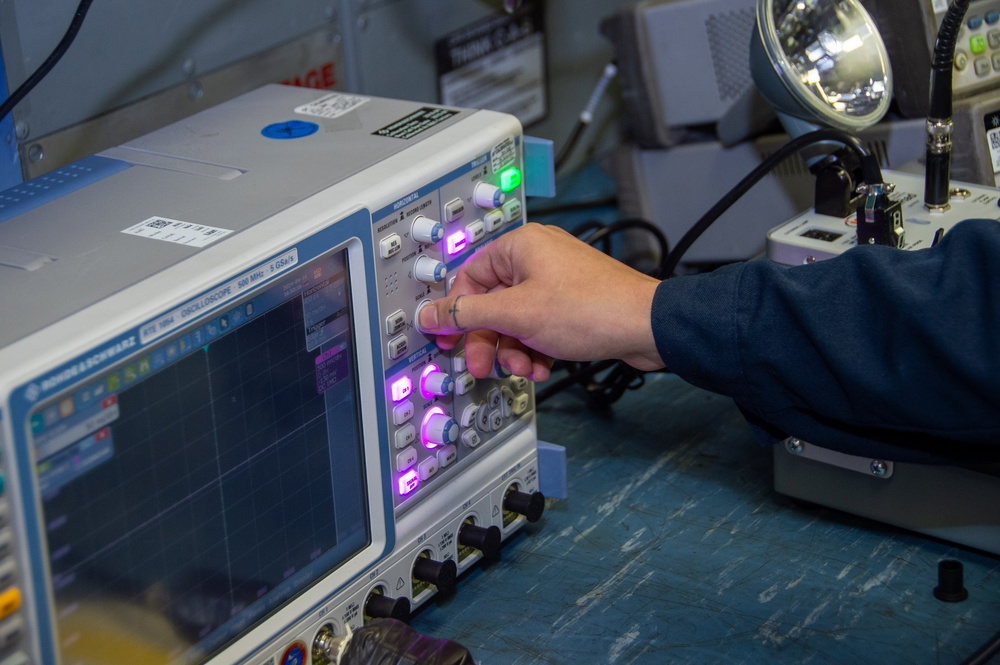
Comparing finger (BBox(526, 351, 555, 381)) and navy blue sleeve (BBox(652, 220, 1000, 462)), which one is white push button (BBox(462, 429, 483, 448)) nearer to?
finger (BBox(526, 351, 555, 381))

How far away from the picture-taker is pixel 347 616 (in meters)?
0.96

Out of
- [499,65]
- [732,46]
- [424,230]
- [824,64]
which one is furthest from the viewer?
[499,65]

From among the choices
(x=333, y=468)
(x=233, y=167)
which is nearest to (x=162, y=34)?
(x=233, y=167)

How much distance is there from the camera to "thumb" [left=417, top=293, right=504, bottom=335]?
0.96 metres

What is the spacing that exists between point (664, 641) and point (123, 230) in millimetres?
551

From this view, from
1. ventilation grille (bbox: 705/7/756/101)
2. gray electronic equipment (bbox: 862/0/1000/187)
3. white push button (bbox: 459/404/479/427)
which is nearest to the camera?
white push button (bbox: 459/404/479/427)

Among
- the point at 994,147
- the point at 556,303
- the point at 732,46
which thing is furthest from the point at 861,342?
the point at 732,46

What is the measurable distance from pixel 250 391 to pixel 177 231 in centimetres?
12

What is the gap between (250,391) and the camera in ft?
2.78

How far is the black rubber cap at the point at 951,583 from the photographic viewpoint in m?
1.05

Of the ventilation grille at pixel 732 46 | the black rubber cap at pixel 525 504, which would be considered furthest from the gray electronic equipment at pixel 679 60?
the black rubber cap at pixel 525 504

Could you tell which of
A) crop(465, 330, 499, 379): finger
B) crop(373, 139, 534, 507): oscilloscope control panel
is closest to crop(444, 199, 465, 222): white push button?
crop(373, 139, 534, 507): oscilloscope control panel

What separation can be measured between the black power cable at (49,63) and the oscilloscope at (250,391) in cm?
9

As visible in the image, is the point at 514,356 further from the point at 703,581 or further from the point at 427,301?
the point at 703,581
